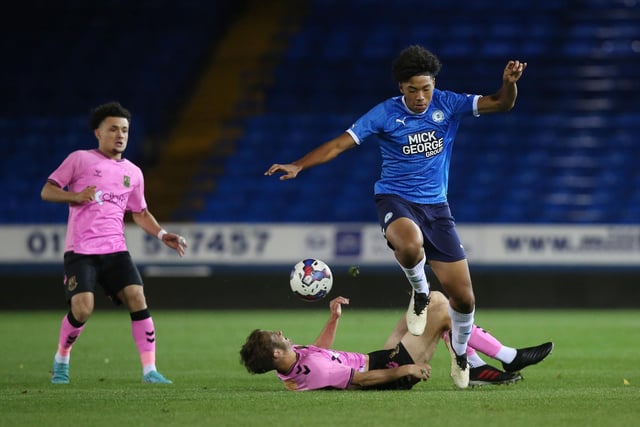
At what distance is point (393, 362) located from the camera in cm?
803

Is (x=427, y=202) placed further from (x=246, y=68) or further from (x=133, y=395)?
(x=246, y=68)

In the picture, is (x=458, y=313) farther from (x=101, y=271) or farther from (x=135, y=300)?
(x=101, y=271)

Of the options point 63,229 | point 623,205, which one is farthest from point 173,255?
point 623,205

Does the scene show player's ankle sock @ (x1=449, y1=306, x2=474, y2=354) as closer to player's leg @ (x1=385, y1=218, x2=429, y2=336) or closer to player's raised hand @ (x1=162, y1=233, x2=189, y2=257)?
player's leg @ (x1=385, y1=218, x2=429, y2=336)

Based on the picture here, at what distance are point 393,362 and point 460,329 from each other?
520 mm

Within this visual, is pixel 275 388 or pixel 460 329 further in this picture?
pixel 275 388

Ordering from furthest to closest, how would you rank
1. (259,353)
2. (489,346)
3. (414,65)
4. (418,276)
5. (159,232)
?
(159,232)
(489,346)
(418,276)
(414,65)
(259,353)

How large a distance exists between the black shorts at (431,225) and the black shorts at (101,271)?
2.10m

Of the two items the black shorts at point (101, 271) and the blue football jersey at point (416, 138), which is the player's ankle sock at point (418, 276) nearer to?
the blue football jersey at point (416, 138)

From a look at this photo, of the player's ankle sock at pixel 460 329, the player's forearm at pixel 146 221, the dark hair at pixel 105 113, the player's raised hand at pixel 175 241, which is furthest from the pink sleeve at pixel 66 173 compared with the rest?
the player's ankle sock at pixel 460 329

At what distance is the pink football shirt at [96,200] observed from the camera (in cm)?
891

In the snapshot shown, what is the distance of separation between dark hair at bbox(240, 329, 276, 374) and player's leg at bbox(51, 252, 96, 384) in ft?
5.42

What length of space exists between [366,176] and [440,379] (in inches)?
460

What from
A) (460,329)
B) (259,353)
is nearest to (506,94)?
(460,329)
